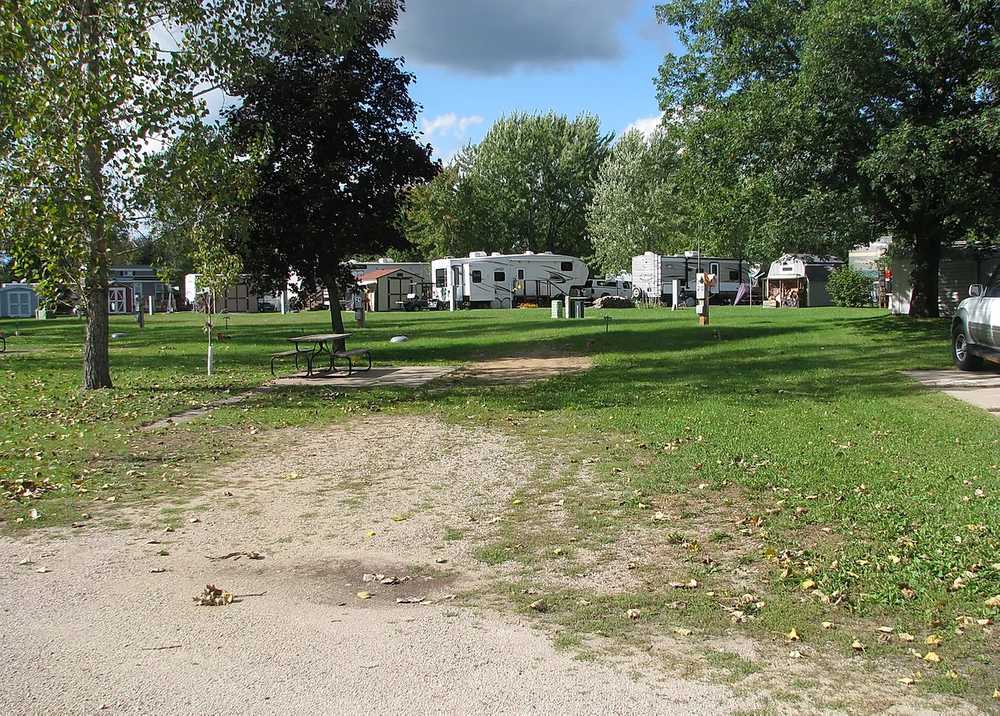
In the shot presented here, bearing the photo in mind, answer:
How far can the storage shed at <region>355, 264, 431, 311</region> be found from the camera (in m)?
58.1

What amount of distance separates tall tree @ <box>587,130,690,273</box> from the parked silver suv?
4331 cm

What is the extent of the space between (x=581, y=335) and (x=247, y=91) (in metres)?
12.1

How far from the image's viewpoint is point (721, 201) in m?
24.2

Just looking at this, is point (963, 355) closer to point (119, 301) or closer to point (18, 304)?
point (18, 304)

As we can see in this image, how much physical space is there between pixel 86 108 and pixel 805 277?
145ft

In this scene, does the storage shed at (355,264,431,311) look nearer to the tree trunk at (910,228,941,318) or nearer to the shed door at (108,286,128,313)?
the shed door at (108,286,128,313)

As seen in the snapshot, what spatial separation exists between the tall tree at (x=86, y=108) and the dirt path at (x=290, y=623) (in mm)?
5828

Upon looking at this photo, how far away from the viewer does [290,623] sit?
4.57 meters

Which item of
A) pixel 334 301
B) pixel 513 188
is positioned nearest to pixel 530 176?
pixel 513 188

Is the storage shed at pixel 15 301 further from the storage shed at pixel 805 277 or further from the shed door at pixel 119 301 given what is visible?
the storage shed at pixel 805 277

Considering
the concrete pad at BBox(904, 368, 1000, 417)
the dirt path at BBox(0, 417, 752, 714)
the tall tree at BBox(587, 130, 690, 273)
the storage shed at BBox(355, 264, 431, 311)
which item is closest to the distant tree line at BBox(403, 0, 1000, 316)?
the concrete pad at BBox(904, 368, 1000, 417)

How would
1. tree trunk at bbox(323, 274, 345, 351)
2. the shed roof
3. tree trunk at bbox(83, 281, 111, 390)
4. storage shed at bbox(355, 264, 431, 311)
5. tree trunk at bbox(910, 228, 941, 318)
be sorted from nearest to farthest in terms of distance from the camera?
1. tree trunk at bbox(83, 281, 111, 390)
2. tree trunk at bbox(323, 274, 345, 351)
3. tree trunk at bbox(910, 228, 941, 318)
4. storage shed at bbox(355, 264, 431, 311)
5. the shed roof

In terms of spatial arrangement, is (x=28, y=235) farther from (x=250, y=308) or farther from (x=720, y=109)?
(x=250, y=308)

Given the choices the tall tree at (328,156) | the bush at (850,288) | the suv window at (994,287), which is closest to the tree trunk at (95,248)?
the tall tree at (328,156)
